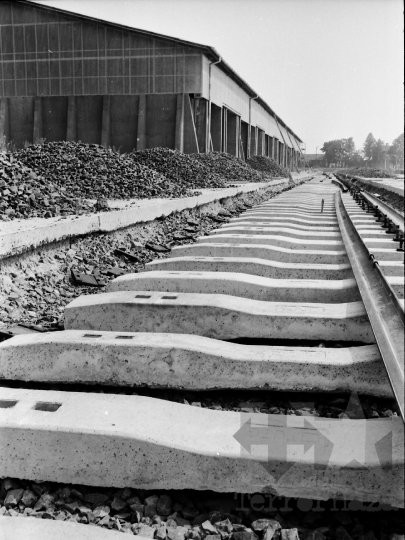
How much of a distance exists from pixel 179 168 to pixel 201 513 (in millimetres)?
14904

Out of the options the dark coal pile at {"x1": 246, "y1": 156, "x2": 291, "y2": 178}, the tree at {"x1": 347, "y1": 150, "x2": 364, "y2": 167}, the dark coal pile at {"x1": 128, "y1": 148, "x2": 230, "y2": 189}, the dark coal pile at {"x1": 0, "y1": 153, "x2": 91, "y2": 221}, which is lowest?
the dark coal pile at {"x1": 0, "y1": 153, "x2": 91, "y2": 221}

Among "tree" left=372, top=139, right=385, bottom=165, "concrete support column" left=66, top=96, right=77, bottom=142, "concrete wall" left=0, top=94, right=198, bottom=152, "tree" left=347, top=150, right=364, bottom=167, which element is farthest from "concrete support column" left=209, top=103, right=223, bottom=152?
"tree" left=347, top=150, right=364, bottom=167

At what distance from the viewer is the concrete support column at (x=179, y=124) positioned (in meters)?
25.0

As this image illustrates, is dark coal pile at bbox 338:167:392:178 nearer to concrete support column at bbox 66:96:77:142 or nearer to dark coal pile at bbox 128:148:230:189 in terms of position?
concrete support column at bbox 66:96:77:142

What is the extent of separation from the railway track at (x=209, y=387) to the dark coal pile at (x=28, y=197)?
235 cm

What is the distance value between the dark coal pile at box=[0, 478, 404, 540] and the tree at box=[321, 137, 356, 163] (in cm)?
14686

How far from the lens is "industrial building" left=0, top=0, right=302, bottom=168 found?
79.6 ft

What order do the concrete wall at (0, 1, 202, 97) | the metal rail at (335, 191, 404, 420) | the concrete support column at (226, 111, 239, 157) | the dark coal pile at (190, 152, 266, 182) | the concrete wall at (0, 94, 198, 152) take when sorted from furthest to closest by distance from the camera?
the concrete support column at (226, 111, 239, 157)
the concrete wall at (0, 94, 198, 152)
the concrete wall at (0, 1, 202, 97)
the dark coal pile at (190, 152, 266, 182)
the metal rail at (335, 191, 404, 420)

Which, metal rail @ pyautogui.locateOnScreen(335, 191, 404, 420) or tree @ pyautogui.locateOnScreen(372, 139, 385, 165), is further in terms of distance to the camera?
tree @ pyautogui.locateOnScreen(372, 139, 385, 165)

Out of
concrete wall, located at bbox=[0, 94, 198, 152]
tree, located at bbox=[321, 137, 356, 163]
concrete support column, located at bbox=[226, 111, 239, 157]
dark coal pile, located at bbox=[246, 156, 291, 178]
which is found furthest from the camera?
tree, located at bbox=[321, 137, 356, 163]

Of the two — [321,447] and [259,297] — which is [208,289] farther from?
[321,447]

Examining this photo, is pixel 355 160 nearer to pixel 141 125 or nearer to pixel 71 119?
pixel 141 125

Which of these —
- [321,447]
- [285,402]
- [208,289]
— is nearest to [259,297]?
[208,289]

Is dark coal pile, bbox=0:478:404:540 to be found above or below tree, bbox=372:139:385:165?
below
